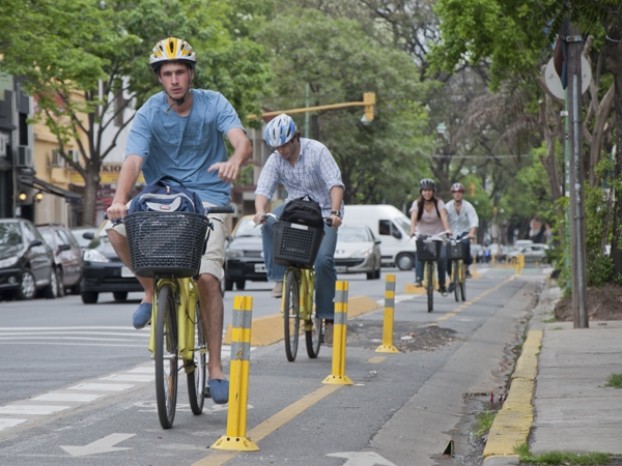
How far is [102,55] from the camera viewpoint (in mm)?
42781

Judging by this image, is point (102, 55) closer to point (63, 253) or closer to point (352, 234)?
point (352, 234)

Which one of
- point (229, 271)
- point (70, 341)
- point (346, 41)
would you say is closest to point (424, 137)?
point (346, 41)

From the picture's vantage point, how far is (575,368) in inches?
435

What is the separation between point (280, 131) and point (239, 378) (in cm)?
449

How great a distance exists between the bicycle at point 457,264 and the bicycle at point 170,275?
46.6 feet

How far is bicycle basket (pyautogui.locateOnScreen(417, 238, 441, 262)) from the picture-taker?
20797 mm

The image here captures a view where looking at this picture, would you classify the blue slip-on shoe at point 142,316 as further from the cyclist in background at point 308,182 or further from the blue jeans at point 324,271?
the blue jeans at point 324,271

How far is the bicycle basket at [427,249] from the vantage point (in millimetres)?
20797

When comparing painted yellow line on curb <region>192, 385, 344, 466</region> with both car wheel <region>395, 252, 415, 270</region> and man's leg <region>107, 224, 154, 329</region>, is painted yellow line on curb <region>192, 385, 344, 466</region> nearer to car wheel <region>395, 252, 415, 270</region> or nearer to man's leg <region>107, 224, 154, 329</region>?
man's leg <region>107, 224, 154, 329</region>

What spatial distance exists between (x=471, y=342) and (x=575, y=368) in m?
4.27

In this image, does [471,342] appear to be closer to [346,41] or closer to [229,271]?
[229,271]

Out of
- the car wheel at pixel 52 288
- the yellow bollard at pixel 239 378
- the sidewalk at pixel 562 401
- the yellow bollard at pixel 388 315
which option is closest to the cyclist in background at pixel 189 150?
the yellow bollard at pixel 239 378

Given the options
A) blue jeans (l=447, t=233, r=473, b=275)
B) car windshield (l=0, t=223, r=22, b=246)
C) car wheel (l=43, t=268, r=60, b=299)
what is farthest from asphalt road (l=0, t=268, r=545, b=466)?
car wheel (l=43, t=268, r=60, b=299)

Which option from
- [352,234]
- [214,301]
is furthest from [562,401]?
[352,234]
